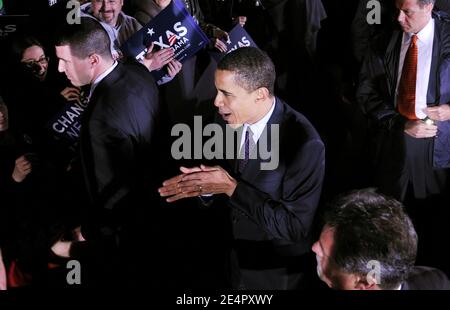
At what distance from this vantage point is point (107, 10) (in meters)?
4.06

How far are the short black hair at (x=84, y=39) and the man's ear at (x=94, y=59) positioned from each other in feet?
0.05

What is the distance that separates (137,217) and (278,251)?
0.93 m

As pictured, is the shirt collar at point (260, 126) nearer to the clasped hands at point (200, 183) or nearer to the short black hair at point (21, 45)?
the clasped hands at point (200, 183)

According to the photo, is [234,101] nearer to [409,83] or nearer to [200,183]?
[200,183]

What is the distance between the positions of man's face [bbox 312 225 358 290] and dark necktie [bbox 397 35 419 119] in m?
1.60

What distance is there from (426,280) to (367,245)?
0.40 metres

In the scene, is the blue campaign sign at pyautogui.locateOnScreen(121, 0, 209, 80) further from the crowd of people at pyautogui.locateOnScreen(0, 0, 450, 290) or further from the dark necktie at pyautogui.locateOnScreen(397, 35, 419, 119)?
the dark necktie at pyautogui.locateOnScreen(397, 35, 419, 119)

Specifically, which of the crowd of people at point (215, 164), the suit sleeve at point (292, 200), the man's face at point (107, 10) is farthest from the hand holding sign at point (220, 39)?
the suit sleeve at point (292, 200)

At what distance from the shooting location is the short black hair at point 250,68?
8.23 feet

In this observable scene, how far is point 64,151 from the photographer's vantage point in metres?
3.50

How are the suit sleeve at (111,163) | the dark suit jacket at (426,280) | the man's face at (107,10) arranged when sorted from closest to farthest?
1. the dark suit jacket at (426,280)
2. the suit sleeve at (111,163)
3. the man's face at (107,10)
